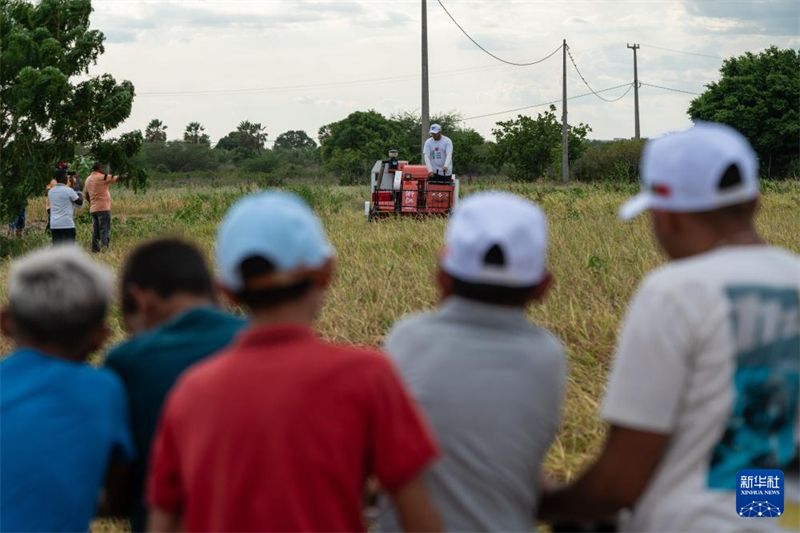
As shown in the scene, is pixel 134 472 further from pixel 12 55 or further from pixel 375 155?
pixel 375 155

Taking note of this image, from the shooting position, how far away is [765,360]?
6.70 ft

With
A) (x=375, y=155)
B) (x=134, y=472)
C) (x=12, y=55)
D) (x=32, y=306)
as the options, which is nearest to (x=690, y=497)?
(x=134, y=472)

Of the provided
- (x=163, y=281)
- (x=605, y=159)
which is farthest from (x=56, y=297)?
(x=605, y=159)

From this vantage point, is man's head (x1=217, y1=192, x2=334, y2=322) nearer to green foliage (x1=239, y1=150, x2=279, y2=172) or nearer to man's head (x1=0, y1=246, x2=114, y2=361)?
man's head (x1=0, y1=246, x2=114, y2=361)

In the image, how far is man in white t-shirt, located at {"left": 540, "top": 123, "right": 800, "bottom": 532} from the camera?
6.57ft

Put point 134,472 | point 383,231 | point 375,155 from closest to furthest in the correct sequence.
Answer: point 134,472, point 383,231, point 375,155

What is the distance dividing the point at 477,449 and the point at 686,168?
2.53ft

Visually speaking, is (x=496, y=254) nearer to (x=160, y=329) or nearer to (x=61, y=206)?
(x=160, y=329)

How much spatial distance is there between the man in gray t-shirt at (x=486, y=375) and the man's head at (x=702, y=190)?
0.29m

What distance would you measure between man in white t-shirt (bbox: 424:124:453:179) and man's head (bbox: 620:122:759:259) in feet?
49.2

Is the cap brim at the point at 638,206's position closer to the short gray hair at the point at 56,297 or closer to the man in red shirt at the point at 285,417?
the man in red shirt at the point at 285,417

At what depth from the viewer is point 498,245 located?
2.15 metres

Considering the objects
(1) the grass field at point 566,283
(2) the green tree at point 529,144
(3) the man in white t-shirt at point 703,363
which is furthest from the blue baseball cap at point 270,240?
(2) the green tree at point 529,144

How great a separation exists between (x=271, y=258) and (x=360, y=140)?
70805 millimetres
